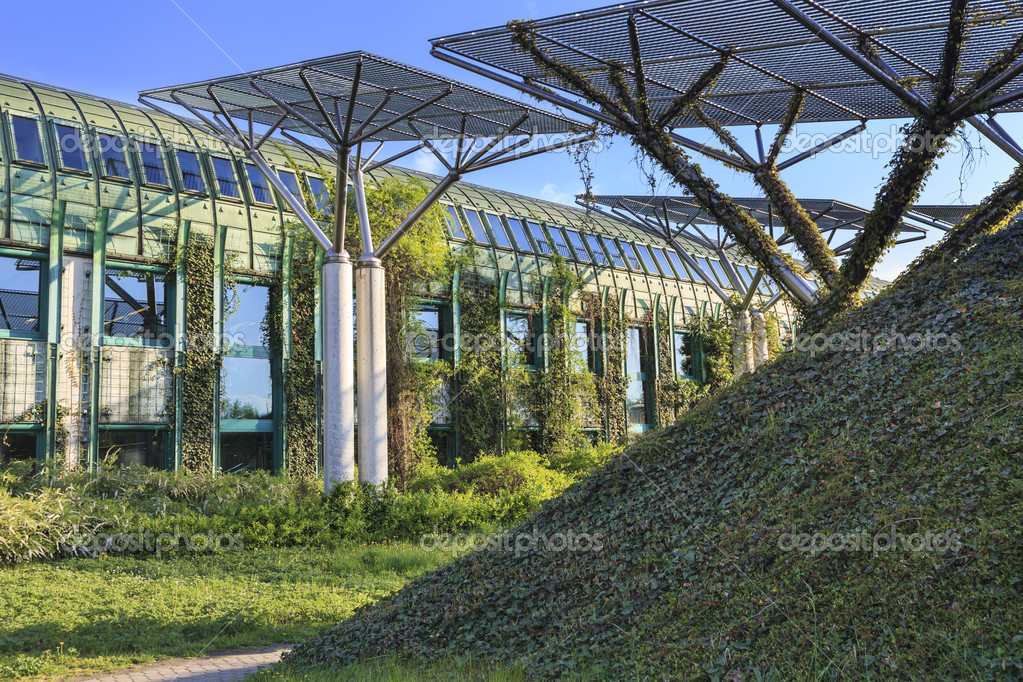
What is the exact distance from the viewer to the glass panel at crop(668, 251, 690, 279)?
3980cm

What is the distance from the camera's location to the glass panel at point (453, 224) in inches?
1129

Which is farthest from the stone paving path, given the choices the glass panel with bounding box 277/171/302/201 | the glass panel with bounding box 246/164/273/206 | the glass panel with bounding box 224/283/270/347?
the glass panel with bounding box 277/171/302/201

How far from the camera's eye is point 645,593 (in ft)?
23.0

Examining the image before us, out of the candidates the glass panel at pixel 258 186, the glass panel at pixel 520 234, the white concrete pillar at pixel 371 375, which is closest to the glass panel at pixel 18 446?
the white concrete pillar at pixel 371 375

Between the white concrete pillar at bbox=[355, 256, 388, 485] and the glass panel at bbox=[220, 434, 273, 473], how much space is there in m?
5.51

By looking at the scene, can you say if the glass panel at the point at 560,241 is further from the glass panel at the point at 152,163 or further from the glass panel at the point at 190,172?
the glass panel at the point at 152,163

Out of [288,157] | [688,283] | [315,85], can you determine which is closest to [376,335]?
[315,85]

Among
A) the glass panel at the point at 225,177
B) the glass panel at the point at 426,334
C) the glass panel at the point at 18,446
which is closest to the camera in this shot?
the glass panel at the point at 18,446

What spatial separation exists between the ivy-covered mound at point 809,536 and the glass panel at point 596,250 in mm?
25492

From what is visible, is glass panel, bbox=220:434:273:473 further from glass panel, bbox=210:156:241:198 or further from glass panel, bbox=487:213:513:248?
glass panel, bbox=487:213:513:248

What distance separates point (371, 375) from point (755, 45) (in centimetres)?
1002

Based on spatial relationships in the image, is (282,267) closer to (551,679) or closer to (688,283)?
(551,679)

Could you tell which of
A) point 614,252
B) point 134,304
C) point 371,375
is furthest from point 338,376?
point 614,252

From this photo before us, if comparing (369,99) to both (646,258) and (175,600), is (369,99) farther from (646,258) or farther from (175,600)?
(646,258)
